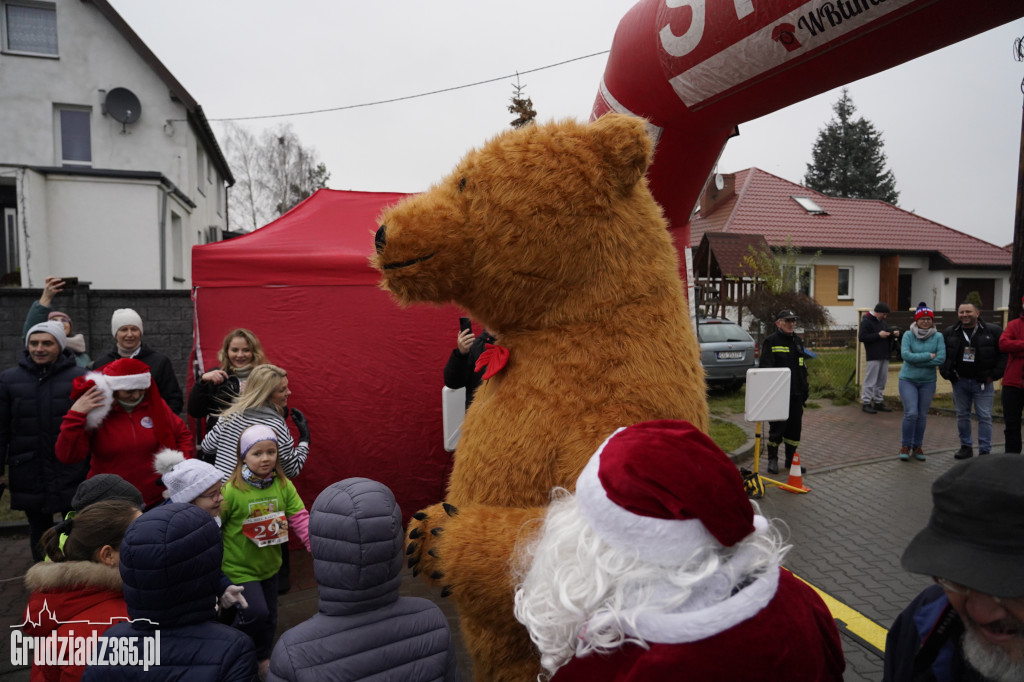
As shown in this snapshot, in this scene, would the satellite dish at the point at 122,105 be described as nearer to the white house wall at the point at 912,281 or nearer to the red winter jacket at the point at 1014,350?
the red winter jacket at the point at 1014,350

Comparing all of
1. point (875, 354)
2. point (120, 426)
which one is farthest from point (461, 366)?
point (875, 354)

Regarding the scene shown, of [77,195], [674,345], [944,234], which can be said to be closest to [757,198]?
[944,234]

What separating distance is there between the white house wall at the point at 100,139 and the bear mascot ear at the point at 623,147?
13.9m

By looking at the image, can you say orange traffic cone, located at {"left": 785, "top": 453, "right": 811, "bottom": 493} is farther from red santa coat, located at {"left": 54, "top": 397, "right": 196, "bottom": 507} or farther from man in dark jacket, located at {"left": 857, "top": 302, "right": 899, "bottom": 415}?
red santa coat, located at {"left": 54, "top": 397, "right": 196, "bottom": 507}

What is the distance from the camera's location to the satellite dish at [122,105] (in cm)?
1533

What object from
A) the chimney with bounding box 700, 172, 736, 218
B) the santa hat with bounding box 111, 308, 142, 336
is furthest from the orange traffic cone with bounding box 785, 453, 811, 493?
the chimney with bounding box 700, 172, 736, 218

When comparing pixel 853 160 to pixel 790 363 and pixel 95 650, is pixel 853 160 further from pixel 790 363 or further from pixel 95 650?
pixel 95 650

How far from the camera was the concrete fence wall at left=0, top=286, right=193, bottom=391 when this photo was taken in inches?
276

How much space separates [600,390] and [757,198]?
979 inches

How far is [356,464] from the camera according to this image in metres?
4.66

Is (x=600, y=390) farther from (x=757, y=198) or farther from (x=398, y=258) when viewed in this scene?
(x=757, y=198)

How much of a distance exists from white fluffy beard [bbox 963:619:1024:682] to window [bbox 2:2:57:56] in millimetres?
20772

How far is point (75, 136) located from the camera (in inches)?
620

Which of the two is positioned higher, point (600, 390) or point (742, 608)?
point (600, 390)
